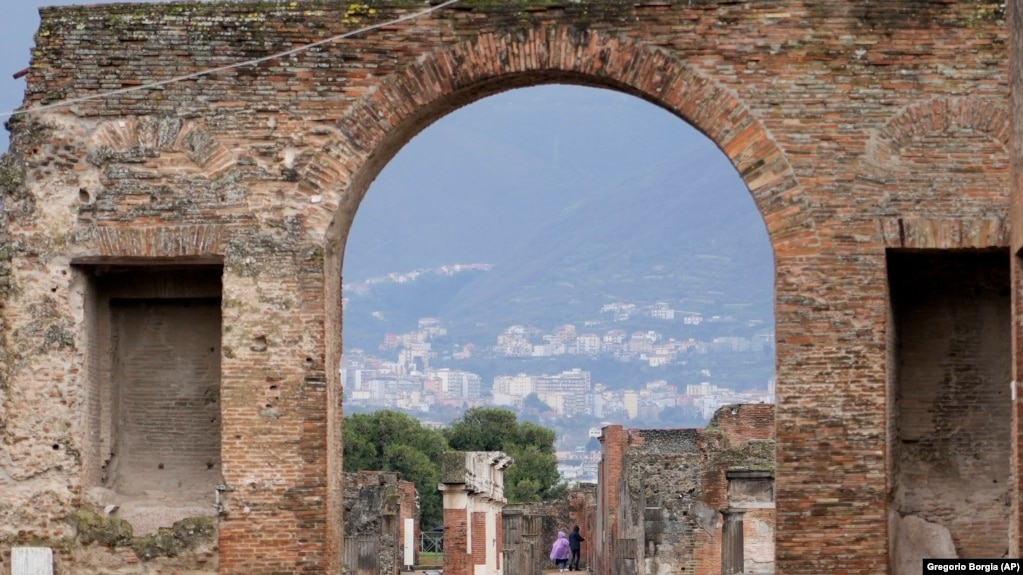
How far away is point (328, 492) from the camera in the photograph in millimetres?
13750

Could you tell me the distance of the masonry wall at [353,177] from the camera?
43.9 ft

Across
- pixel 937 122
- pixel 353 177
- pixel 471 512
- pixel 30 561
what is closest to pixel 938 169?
pixel 937 122

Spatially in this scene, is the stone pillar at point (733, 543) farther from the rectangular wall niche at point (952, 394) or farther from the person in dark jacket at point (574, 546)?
the person in dark jacket at point (574, 546)

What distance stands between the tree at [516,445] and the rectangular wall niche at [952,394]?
51.5 m

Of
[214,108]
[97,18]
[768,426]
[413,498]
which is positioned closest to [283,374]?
[214,108]

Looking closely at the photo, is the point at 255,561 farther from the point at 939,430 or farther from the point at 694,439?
the point at 694,439

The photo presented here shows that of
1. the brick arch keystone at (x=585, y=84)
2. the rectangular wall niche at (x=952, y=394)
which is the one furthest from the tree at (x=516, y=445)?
the brick arch keystone at (x=585, y=84)

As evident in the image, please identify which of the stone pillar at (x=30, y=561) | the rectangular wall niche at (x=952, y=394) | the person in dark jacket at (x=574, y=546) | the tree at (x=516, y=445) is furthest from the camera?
the tree at (x=516, y=445)

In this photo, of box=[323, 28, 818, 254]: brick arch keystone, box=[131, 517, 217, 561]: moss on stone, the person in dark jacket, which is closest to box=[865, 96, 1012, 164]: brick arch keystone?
box=[323, 28, 818, 254]: brick arch keystone

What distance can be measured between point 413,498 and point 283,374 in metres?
31.5

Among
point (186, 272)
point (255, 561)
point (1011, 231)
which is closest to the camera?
point (1011, 231)

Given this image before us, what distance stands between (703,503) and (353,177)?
15635 millimetres

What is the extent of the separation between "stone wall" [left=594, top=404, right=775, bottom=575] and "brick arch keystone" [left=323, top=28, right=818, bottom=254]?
10.4 meters

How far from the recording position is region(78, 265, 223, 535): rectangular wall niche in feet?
48.3
